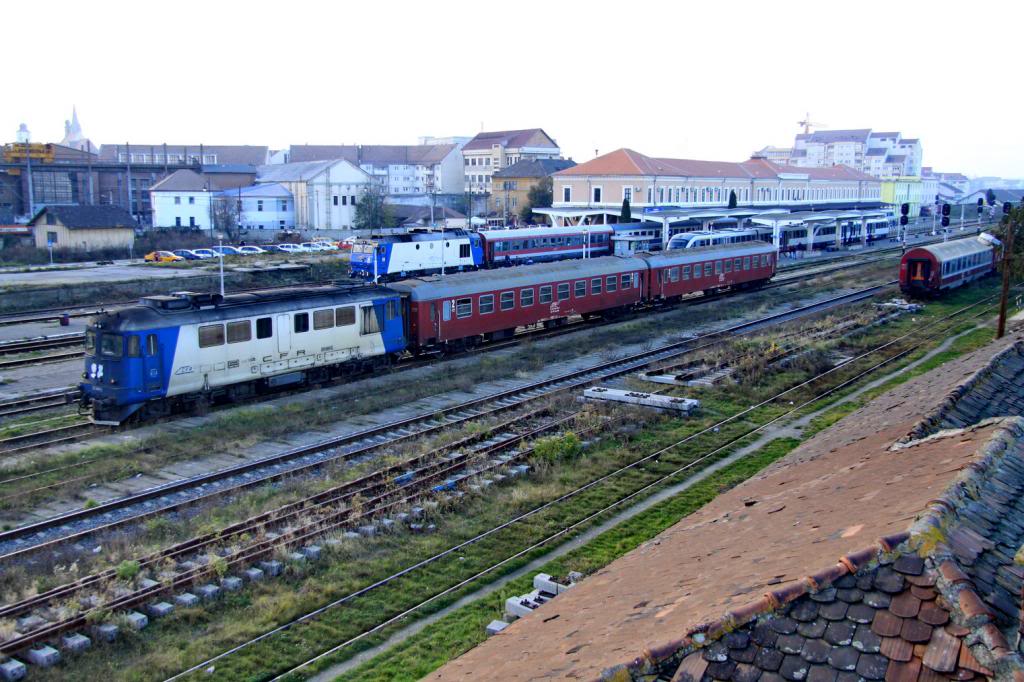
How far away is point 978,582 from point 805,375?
24394 mm

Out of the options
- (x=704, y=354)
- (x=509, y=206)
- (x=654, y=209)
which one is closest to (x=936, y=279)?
(x=704, y=354)

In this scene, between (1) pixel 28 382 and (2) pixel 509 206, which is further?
(2) pixel 509 206

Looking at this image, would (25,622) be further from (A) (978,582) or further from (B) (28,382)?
(B) (28,382)

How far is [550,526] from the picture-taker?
15227mm

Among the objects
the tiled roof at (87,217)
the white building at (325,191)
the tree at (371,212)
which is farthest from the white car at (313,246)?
the white building at (325,191)

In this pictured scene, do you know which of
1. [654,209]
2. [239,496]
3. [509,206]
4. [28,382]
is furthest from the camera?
[509,206]

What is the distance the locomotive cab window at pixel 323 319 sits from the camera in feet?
81.9

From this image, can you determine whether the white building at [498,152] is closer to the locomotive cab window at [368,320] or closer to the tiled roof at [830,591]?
the locomotive cab window at [368,320]

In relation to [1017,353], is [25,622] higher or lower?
lower

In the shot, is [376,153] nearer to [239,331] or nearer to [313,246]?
[313,246]

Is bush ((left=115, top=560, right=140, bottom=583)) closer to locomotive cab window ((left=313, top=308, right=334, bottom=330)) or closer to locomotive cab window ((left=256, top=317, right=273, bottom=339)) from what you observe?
locomotive cab window ((left=256, top=317, right=273, bottom=339))

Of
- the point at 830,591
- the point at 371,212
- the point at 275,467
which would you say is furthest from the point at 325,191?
the point at 830,591

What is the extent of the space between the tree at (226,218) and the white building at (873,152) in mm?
146304

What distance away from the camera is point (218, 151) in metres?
123
